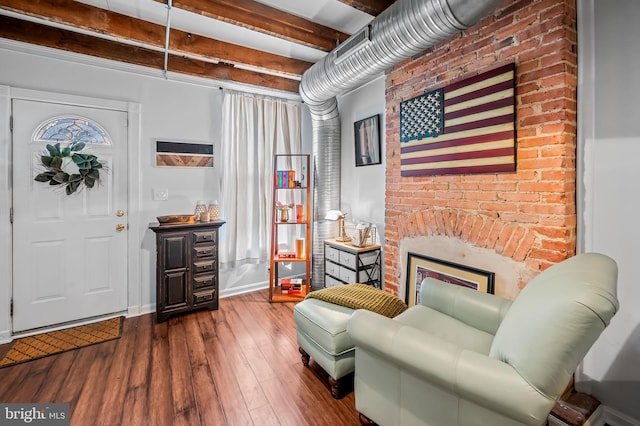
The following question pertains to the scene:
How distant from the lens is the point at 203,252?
3189 millimetres

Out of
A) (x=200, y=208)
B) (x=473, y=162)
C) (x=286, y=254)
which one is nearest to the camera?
(x=473, y=162)

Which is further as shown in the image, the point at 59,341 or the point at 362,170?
the point at 362,170

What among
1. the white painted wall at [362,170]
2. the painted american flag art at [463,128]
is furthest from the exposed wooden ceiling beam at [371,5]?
the white painted wall at [362,170]

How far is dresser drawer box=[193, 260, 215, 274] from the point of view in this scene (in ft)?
10.4

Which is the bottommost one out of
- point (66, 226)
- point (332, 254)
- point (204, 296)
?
point (204, 296)

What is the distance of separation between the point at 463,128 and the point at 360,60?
1013 mm

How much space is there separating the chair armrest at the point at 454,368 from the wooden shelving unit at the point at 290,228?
2.17 meters

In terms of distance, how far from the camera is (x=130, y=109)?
3.11 m

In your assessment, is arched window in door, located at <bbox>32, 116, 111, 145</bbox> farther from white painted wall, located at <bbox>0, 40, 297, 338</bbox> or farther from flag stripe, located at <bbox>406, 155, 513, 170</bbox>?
flag stripe, located at <bbox>406, 155, 513, 170</bbox>

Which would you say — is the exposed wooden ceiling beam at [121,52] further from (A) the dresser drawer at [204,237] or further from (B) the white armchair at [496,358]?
(B) the white armchair at [496,358]

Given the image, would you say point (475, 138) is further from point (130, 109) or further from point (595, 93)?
point (130, 109)

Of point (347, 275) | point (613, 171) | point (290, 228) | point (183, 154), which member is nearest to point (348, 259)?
point (347, 275)

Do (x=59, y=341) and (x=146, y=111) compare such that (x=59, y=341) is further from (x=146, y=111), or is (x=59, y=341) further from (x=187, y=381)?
(x=146, y=111)

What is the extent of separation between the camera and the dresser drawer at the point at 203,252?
10.3 feet
